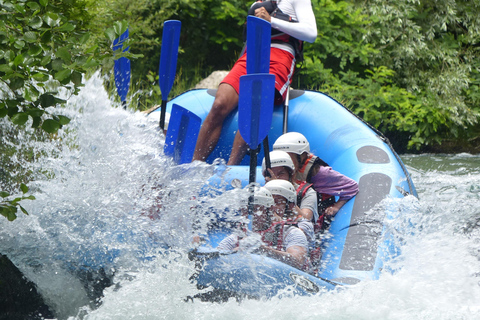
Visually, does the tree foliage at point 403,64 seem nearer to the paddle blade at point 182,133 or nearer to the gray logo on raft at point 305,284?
the paddle blade at point 182,133

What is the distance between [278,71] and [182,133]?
98cm

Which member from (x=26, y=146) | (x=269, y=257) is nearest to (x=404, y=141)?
(x=26, y=146)

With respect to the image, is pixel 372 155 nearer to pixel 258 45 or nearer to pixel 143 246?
pixel 258 45

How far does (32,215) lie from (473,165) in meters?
4.84

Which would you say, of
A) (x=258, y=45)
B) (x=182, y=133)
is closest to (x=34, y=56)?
(x=182, y=133)

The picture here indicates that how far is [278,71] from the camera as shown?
3.45 m

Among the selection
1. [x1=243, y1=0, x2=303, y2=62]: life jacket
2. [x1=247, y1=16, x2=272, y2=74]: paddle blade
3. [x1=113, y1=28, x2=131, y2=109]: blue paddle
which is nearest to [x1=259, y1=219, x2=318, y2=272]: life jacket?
[x1=247, y1=16, x2=272, y2=74]: paddle blade

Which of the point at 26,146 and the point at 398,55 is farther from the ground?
the point at 398,55

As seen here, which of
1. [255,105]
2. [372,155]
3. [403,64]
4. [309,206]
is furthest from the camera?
[403,64]

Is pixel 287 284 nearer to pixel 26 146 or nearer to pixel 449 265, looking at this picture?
pixel 449 265

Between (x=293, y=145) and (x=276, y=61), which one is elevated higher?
(x=276, y=61)

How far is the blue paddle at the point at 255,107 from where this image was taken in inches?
99.2

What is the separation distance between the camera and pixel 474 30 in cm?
722

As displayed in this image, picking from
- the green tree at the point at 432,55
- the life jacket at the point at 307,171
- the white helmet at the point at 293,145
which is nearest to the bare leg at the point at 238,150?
the white helmet at the point at 293,145
